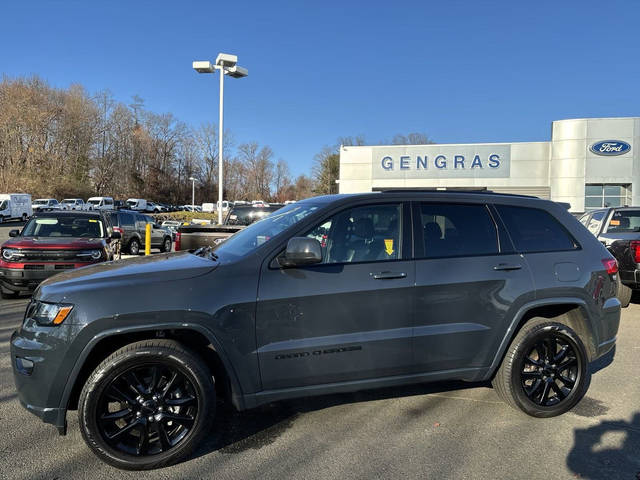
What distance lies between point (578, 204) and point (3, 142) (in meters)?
66.4

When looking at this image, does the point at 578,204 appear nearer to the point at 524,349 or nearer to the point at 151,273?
the point at 524,349

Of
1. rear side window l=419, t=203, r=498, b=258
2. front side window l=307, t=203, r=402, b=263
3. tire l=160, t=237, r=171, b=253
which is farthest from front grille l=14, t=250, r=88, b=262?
tire l=160, t=237, r=171, b=253

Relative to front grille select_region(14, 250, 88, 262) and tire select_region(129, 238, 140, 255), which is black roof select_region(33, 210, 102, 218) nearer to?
front grille select_region(14, 250, 88, 262)

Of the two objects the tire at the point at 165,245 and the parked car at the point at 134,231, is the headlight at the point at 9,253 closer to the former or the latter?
the parked car at the point at 134,231

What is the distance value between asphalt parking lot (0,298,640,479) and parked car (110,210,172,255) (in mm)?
13075

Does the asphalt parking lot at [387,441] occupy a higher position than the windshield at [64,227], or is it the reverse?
the windshield at [64,227]

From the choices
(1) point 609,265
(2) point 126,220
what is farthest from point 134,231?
(1) point 609,265

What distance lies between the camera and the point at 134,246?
16.9 metres

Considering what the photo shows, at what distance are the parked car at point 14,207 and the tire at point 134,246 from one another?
27.8 m

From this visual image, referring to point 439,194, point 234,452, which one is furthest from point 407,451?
point 439,194

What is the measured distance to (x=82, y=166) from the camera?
224ft

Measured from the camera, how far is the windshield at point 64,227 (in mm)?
8337

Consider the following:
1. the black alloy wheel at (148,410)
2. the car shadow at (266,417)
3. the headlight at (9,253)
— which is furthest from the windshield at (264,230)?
the headlight at (9,253)

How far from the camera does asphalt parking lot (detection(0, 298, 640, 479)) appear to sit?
113 inches
